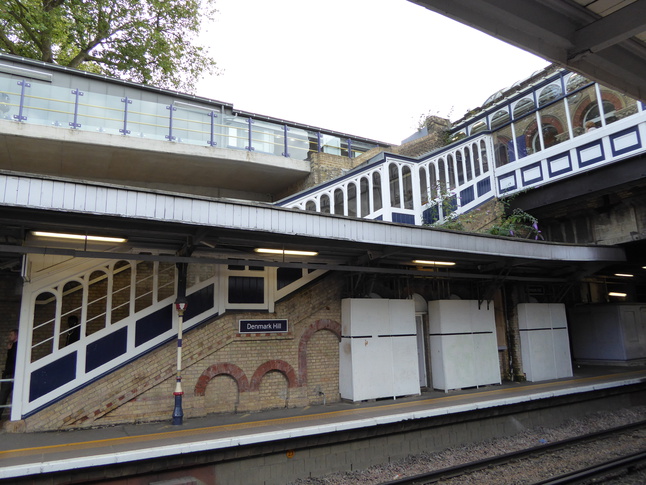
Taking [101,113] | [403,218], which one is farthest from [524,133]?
[101,113]

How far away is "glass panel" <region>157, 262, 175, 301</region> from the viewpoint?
9070mm

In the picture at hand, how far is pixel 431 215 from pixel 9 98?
12.3 metres

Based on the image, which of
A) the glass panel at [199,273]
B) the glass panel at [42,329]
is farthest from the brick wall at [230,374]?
the glass panel at [42,329]

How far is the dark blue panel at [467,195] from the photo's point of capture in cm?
1439

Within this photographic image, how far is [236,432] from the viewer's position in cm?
729

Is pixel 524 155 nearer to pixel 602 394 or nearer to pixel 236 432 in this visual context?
pixel 602 394

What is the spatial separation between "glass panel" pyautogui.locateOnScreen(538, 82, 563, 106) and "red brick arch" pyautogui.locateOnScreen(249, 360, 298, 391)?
11.9 m

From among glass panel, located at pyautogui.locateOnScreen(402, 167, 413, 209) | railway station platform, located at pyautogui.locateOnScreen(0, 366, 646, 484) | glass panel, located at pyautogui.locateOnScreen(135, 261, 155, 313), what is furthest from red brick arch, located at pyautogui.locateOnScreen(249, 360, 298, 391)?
glass panel, located at pyautogui.locateOnScreen(402, 167, 413, 209)

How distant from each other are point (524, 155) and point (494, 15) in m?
11.5

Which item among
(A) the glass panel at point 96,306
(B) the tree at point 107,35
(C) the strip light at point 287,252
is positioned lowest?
(A) the glass panel at point 96,306

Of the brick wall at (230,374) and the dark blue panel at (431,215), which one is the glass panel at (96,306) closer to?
the brick wall at (230,374)

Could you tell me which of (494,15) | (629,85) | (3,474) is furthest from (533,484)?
(3,474)

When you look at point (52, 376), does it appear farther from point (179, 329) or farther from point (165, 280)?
point (165, 280)

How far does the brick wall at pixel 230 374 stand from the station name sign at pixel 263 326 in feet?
0.40
